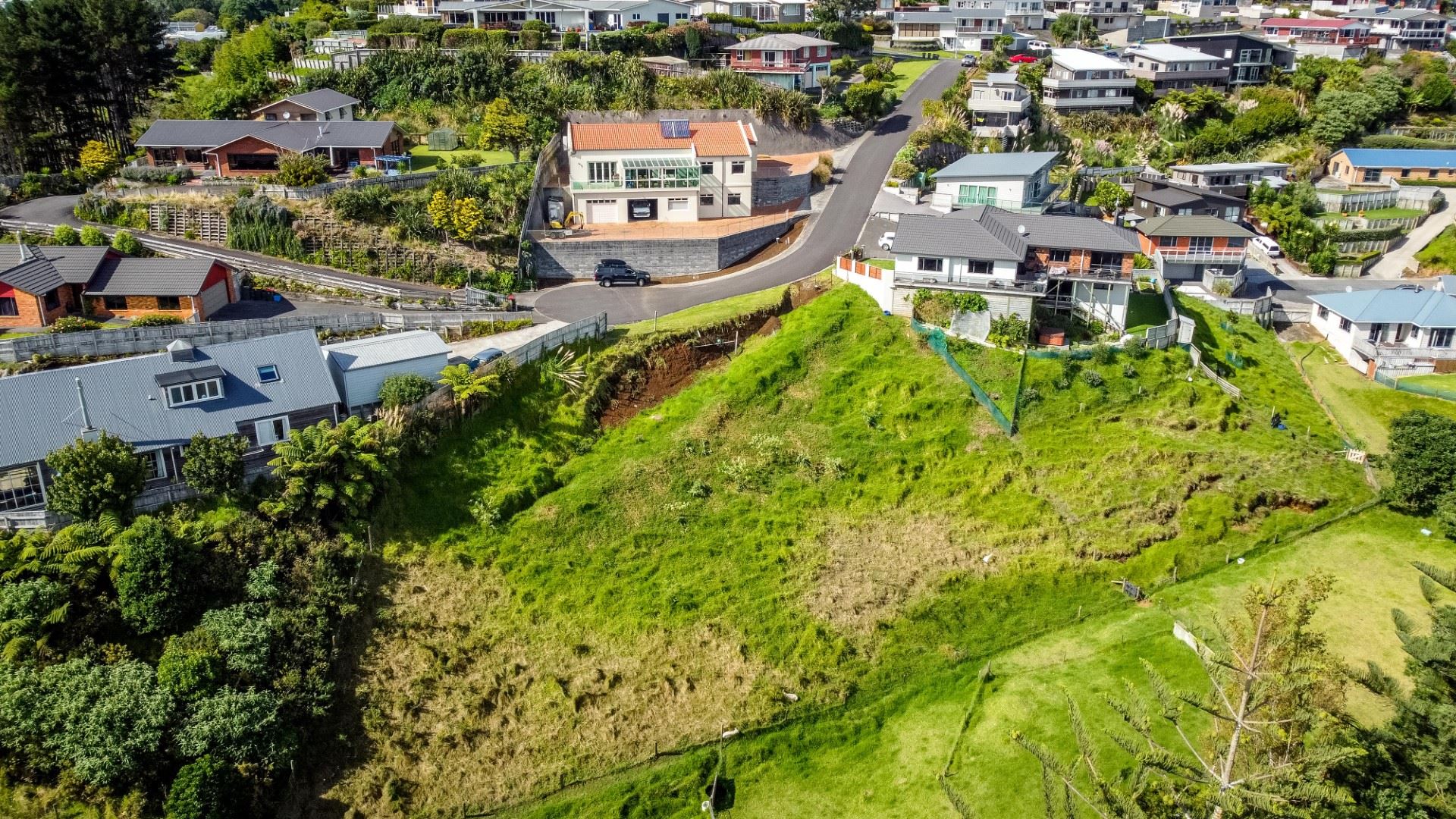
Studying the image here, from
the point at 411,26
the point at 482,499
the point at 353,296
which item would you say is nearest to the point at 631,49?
the point at 411,26

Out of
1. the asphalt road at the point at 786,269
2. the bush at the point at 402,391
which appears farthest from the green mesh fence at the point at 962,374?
the bush at the point at 402,391

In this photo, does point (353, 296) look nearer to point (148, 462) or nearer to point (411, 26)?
point (148, 462)

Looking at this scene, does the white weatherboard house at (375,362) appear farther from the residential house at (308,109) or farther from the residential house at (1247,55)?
the residential house at (1247,55)

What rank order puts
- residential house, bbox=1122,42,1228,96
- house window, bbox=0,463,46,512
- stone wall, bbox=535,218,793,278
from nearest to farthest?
house window, bbox=0,463,46,512
stone wall, bbox=535,218,793,278
residential house, bbox=1122,42,1228,96

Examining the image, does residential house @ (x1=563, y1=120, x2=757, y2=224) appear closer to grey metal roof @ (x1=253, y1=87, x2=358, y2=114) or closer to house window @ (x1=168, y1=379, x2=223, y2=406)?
A: grey metal roof @ (x1=253, y1=87, x2=358, y2=114)

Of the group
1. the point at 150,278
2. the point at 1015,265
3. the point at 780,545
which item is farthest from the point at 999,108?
the point at 150,278

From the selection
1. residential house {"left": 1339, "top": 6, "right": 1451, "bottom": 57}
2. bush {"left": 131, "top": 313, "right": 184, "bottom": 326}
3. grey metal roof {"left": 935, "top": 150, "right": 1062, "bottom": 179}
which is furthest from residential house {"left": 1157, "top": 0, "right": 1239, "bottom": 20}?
bush {"left": 131, "top": 313, "right": 184, "bottom": 326}
